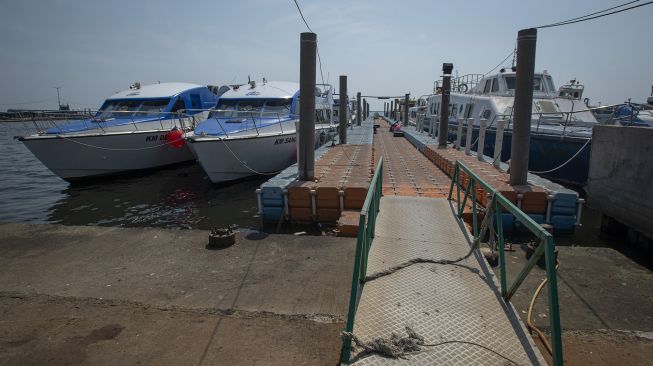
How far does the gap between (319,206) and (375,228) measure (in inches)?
104

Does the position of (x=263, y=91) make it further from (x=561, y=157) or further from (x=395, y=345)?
(x=395, y=345)

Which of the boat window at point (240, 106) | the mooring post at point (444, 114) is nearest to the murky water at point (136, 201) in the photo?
the boat window at point (240, 106)

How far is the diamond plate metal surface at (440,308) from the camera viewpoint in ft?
8.85

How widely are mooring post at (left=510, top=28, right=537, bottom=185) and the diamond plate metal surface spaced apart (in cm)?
321

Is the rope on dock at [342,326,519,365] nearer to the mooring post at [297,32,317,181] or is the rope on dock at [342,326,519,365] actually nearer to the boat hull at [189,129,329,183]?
the mooring post at [297,32,317,181]

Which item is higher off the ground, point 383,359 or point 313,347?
point 383,359

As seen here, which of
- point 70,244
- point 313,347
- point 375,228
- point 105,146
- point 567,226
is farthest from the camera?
point 105,146

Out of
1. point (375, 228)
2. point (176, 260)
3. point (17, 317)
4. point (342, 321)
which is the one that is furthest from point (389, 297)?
point (17, 317)

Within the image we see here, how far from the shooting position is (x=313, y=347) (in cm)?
323

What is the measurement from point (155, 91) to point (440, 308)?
16.5m

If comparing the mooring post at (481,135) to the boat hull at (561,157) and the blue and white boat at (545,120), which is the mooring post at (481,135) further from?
the boat hull at (561,157)

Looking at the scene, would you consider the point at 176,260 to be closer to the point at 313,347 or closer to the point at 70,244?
the point at 70,244

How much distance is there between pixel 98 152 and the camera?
13125 mm

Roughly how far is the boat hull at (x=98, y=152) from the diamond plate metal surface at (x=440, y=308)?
11894 millimetres
